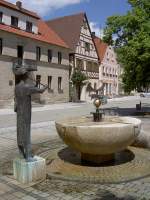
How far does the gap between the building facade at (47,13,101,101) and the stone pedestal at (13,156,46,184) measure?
3414cm

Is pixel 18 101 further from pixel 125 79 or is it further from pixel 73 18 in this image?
pixel 73 18

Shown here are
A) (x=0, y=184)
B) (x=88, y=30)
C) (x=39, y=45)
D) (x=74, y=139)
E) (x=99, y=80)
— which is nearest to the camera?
(x=0, y=184)

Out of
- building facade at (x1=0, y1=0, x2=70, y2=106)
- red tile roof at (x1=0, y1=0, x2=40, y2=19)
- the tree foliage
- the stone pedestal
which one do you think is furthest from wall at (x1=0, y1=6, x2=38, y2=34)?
the stone pedestal

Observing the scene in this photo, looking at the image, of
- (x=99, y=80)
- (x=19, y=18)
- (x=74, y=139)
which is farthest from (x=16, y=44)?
(x=74, y=139)

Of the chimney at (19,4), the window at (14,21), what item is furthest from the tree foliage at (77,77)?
the window at (14,21)

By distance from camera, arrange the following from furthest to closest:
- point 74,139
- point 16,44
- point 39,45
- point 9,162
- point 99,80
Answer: point 99,80
point 39,45
point 16,44
point 9,162
point 74,139

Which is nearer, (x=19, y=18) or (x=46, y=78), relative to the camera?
(x=19, y=18)

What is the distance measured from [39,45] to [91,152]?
1084 inches

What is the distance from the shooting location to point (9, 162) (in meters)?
7.99

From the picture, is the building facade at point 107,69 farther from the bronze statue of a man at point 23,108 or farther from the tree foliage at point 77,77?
the bronze statue of a man at point 23,108

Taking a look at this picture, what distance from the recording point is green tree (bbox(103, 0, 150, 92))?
18.8 metres

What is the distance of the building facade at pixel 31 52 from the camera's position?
29.5 metres

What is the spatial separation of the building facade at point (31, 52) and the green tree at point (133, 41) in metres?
8.26

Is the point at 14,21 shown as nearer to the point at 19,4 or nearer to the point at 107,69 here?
the point at 19,4
